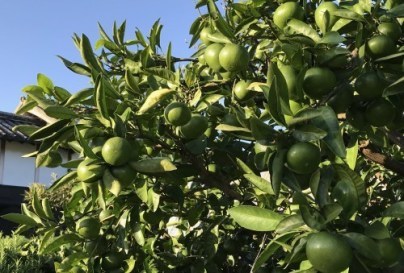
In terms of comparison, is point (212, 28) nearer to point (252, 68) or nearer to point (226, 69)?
point (252, 68)

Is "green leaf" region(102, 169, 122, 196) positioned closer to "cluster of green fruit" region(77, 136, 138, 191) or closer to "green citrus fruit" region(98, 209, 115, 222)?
"cluster of green fruit" region(77, 136, 138, 191)

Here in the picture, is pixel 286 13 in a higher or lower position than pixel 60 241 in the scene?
higher

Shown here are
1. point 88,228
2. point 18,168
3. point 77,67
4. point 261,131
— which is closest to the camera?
point 261,131

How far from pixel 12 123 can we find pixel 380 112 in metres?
12.9

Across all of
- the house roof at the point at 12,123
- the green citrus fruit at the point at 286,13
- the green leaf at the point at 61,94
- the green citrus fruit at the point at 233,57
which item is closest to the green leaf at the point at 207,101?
the green citrus fruit at the point at 233,57

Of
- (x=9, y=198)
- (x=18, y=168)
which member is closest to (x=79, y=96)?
(x=9, y=198)

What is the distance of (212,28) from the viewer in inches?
65.9

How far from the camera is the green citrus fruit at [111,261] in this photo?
5.91 feet

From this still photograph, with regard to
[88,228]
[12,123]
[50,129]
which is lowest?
[12,123]

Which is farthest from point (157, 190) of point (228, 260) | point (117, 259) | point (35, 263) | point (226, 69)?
point (35, 263)

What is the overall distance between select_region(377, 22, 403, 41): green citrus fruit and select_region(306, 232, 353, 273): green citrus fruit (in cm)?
56

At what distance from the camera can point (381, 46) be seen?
123 centimetres

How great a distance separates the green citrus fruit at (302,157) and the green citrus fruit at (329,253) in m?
0.14

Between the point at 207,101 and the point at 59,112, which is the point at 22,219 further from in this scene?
the point at 207,101
